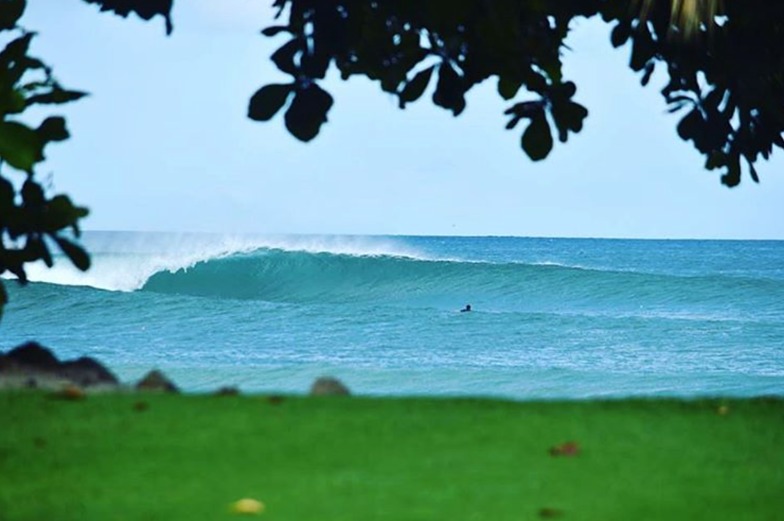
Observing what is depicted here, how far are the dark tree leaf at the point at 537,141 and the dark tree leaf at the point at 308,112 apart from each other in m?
0.77

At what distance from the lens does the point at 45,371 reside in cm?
609

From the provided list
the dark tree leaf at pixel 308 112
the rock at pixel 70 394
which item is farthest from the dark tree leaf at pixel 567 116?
the rock at pixel 70 394

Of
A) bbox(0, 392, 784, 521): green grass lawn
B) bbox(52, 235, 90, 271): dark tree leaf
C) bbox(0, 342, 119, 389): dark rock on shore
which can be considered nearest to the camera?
bbox(0, 392, 784, 521): green grass lawn

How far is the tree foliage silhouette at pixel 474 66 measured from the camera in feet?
13.5

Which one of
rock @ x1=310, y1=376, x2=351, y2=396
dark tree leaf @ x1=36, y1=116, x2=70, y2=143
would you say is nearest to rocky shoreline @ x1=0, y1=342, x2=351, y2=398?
rock @ x1=310, y1=376, x2=351, y2=396

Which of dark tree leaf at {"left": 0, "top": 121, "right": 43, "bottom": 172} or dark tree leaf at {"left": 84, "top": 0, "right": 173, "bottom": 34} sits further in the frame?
dark tree leaf at {"left": 84, "top": 0, "right": 173, "bottom": 34}

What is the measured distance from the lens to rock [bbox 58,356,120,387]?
19.4 ft

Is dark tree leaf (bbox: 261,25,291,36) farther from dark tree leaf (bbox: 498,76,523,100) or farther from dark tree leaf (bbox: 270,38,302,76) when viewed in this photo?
dark tree leaf (bbox: 498,76,523,100)

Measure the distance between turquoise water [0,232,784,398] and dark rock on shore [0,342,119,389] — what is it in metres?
7.73

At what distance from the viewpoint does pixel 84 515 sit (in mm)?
3416

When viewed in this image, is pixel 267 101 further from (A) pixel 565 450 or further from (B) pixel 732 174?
(B) pixel 732 174

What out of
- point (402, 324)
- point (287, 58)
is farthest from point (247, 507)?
point (402, 324)

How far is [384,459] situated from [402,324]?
18.4 metres

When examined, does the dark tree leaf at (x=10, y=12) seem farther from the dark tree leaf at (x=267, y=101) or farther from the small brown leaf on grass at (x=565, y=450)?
the small brown leaf on grass at (x=565, y=450)
